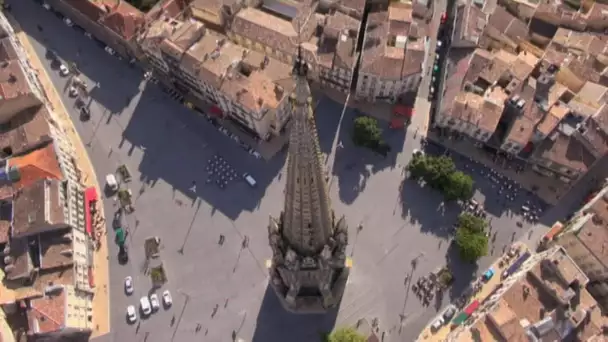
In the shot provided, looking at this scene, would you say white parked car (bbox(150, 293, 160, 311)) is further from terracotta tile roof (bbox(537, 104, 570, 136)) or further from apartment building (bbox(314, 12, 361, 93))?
terracotta tile roof (bbox(537, 104, 570, 136))

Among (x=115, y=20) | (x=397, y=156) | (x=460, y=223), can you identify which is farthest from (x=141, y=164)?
(x=460, y=223)

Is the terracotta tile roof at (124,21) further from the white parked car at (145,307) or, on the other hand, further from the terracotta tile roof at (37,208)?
the white parked car at (145,307)

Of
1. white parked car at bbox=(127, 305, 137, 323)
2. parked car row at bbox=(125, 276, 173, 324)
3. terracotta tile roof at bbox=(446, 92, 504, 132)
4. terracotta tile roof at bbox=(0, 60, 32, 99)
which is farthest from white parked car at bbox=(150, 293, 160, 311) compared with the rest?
terracotta tile roof at bbox=(446, 92, 504, 132)

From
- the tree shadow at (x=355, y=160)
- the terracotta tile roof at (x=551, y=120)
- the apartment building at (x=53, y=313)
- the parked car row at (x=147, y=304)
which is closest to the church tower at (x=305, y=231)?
the parked car row at (x=147, y=304)

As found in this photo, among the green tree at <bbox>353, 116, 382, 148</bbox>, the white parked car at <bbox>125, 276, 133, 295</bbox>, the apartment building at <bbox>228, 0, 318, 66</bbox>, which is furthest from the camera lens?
the apartment building at <bbox>228, 0, 318, 66</bbox>

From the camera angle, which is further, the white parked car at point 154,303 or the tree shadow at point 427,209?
the tree shadow at point 427,209

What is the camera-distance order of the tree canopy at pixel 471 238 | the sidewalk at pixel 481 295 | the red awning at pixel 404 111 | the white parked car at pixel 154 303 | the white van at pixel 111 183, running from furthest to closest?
the red awning at pixel 404 111
the white van at pixel 111 183
the white parked car at pixel 154 303
the tree canopy at pixel 471 238
the sidewalk at pixel 481 295

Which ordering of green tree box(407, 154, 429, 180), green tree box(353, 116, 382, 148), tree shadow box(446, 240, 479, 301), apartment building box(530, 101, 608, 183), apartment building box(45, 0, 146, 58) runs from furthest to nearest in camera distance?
apartment building box(45, 0, 146, 58) → green tree box(353, 116, 382, 148) → green tree box(407, 154, 429, 180) → apartment building box(530, 101, 608, 183) → tree shadow box(446, 240, 479, 301)

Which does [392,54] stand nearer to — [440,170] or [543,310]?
[440,170]
